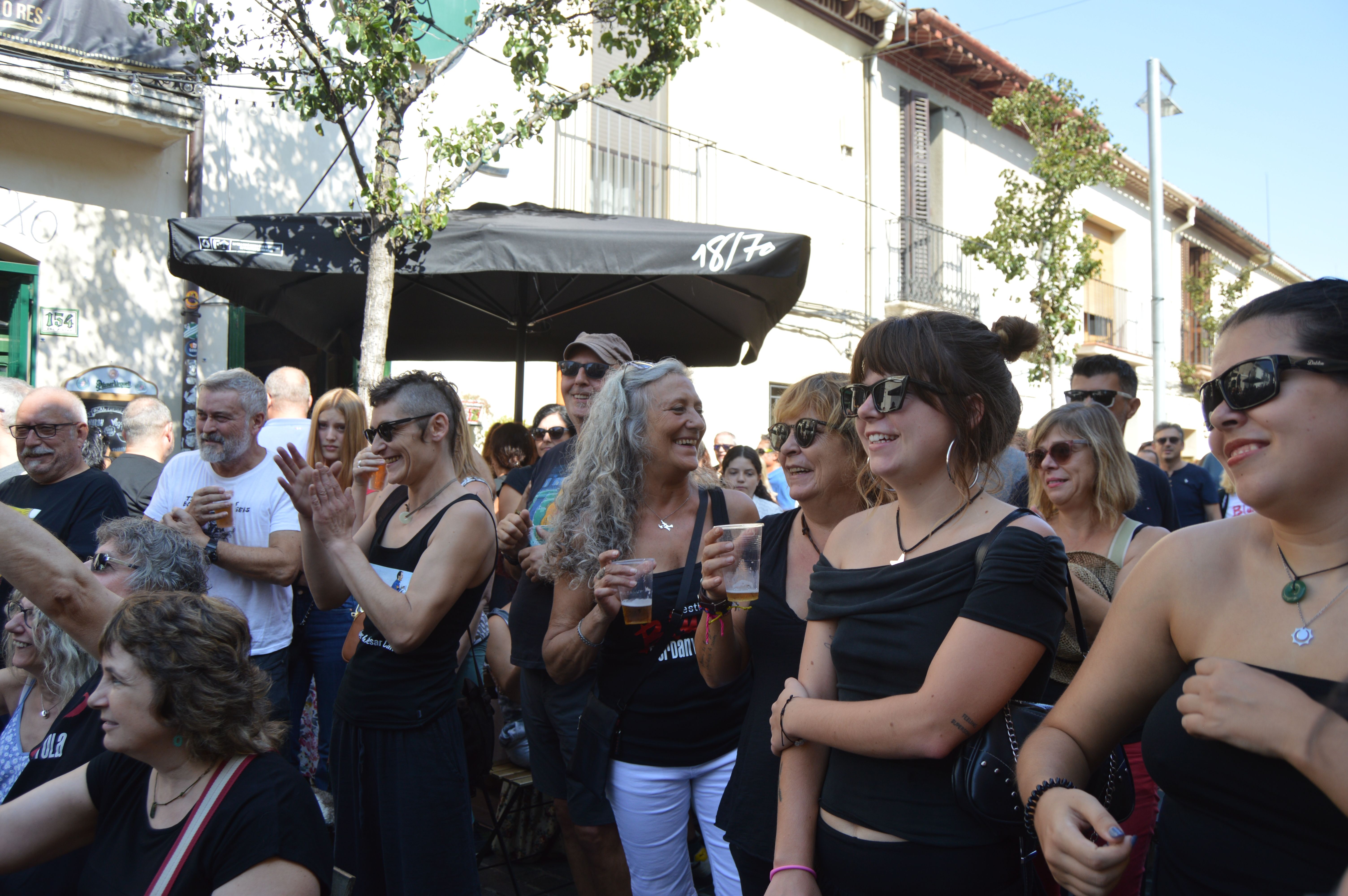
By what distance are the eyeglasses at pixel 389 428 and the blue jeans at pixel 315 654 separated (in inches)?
62.0

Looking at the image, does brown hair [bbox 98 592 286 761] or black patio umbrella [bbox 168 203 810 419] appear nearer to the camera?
brown hair [bbox 98 592 286 761]

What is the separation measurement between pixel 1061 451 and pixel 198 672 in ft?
9.02

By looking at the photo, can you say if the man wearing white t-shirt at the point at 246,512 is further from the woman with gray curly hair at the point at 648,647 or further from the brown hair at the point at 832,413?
the brown hair at the point at 832,413

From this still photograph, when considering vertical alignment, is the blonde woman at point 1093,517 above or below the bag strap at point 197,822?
above

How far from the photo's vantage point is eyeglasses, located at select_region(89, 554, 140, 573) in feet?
9.08

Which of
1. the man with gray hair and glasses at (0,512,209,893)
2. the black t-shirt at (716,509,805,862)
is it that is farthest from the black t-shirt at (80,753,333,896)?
the black t-shirt at (716,509,805,862)

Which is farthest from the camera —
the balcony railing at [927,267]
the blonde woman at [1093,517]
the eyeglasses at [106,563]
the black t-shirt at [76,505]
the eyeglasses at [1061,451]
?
the balcony railing at [927,267]

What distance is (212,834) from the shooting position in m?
2.02

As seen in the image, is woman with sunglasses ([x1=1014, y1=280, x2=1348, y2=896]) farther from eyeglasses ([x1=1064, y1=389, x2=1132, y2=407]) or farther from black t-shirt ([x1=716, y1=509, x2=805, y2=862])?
eyeglasses ([x1=1064, y1=389, x2=1132, y2=407])

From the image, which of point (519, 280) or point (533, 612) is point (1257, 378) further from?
point (519, 280)

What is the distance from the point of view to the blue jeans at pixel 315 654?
447cm

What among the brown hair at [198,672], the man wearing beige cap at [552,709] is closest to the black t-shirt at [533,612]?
the man wearing beige cap at [552,709]

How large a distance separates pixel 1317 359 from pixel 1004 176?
46.3ft

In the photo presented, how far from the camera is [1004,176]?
46.7 feet
